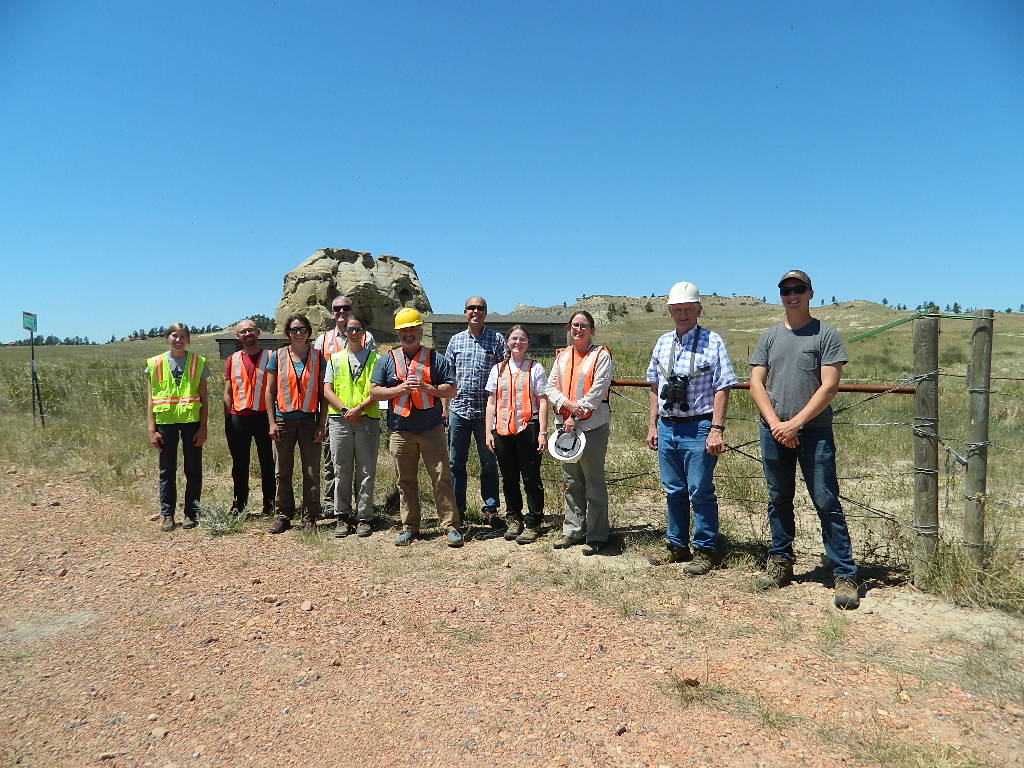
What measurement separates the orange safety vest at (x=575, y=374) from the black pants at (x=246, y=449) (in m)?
3.02

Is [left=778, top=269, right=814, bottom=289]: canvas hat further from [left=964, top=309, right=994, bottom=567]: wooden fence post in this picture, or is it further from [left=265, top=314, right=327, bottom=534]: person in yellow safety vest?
[left=265, top=314, right=327, bottom=534]: person in yellow safety vest

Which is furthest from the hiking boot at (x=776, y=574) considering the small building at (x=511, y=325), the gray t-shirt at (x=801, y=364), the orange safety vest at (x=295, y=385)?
the small building at (x=511, y=325)

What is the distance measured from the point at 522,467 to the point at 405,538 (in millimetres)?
1182

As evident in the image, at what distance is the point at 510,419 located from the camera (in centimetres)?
544

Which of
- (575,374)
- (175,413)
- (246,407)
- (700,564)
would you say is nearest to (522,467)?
(575,374)

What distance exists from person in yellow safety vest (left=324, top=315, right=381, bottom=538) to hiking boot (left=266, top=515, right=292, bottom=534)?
49cm

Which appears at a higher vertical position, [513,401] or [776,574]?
[513,401]

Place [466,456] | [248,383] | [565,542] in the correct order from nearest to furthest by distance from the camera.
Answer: [565,542] → [466,456] → [248,383]

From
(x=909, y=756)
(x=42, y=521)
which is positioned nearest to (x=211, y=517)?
(x=42, y=521)

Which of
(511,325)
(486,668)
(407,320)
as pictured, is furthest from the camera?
(511,325)

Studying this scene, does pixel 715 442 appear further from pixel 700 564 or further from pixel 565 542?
pixel 565 542

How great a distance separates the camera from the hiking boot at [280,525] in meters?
6.09

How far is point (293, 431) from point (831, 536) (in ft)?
14.9

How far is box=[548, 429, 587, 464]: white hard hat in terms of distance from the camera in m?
5.14
